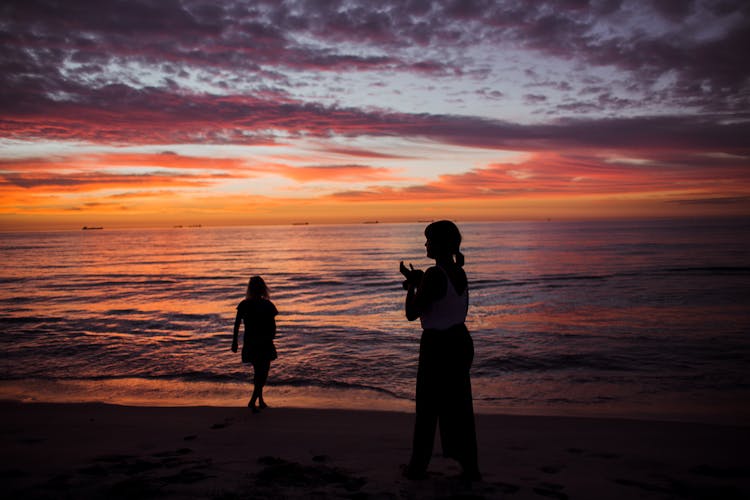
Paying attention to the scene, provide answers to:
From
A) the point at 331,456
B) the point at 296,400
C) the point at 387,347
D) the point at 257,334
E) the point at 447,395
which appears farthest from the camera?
the point at 387,347

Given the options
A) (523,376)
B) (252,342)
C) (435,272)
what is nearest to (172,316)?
(252,342)

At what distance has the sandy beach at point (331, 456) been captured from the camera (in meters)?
4.35

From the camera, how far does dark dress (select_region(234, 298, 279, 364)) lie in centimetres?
768

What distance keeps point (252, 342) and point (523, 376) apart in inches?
239

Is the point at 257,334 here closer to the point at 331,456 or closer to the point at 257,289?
the point at 257,289

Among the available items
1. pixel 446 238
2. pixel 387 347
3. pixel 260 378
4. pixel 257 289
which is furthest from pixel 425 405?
pixel 387 347

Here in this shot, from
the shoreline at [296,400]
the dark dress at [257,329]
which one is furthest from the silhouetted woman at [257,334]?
the shoreline at [296,400]

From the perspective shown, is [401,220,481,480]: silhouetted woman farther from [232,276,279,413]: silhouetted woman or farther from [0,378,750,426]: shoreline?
[232,276,279,413]: silhouetted woman

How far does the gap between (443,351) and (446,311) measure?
0.38 metres

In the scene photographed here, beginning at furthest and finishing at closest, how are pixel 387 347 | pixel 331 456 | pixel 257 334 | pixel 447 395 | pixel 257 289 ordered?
1. pixel 387 347
2. pixel 257 289
3. pixel 257 334
4. pixel 331 456
5. pixel 447 395

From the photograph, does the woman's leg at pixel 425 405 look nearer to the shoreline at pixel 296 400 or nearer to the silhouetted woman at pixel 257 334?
the shoreline at pixel 296 400

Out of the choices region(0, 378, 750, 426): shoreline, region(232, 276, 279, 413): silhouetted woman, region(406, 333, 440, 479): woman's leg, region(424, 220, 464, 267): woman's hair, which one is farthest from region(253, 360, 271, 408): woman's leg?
region(424, 220, 464, 267): woman's hair

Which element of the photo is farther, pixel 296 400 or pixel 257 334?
pixel 296 400

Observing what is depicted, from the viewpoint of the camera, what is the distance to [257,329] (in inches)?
303
